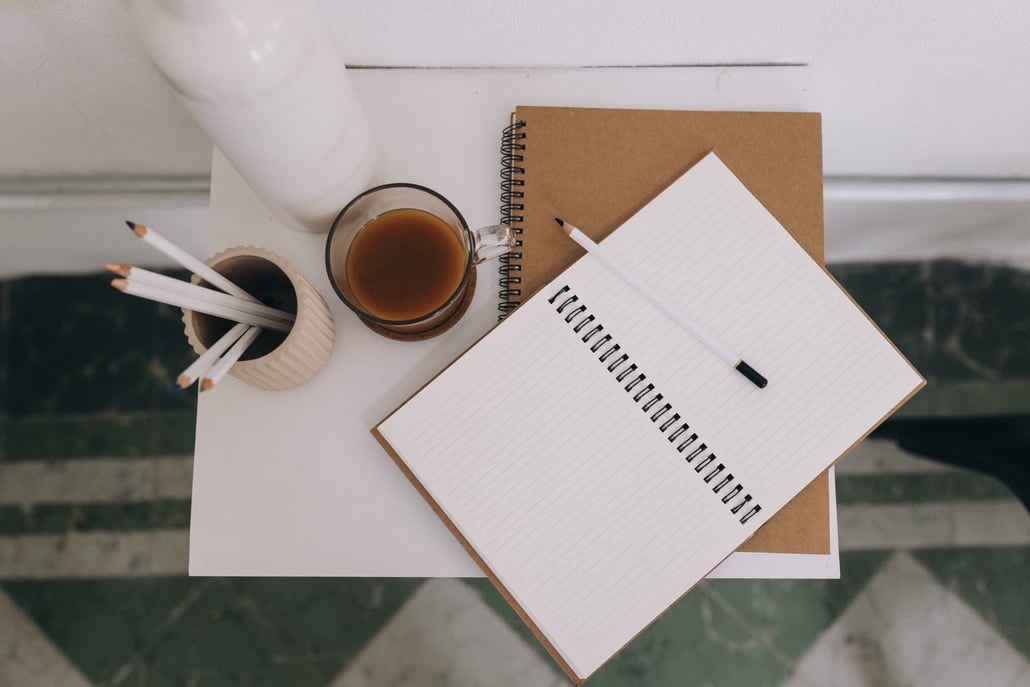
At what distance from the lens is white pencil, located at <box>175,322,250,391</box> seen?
37 centimetres

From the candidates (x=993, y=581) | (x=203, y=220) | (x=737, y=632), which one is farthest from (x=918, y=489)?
(x=203, y=220)

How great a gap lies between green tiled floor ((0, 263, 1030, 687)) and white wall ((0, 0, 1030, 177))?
60cm

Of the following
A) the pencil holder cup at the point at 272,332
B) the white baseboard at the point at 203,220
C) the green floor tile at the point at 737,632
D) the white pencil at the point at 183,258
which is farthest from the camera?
the green floor tile at the point at 737,632

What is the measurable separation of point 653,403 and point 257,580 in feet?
3.19

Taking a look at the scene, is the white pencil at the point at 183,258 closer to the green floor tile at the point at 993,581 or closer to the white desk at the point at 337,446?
the white desk at the point at 337,446

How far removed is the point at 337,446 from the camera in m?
0.57

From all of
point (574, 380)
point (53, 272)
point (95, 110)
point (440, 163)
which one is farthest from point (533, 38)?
point (53, 272)

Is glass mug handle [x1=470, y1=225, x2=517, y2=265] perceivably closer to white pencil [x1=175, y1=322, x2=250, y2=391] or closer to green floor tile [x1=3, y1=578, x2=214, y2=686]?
white pencil [x1=175, y1=322, x2=250, y2=391]

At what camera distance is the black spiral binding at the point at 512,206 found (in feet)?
1.88

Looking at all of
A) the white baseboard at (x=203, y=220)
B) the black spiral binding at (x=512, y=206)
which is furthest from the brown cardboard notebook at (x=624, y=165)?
the white baseboard at (x=203, y=220)

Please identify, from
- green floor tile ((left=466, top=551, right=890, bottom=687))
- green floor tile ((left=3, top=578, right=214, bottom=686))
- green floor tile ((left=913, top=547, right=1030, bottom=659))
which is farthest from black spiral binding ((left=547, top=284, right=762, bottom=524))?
green floor tile ((left=3, top=578, right=214, bottom=686))

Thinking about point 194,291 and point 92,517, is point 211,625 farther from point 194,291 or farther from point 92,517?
point 194,291

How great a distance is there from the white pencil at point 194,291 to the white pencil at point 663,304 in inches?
9.4

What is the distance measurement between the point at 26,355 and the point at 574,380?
1.22 meters
